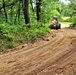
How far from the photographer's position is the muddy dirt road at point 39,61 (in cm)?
919

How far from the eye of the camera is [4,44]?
14406 mm

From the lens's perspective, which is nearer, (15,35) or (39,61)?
(39,61)

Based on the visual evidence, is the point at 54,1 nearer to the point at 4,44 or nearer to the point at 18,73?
the point at 4,44

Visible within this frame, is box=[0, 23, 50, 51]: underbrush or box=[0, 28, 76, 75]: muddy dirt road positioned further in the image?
box=[0, 23, 50, 51]: underbrush

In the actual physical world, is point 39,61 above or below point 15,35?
below

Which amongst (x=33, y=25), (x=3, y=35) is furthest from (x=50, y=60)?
(x=33, y=25)

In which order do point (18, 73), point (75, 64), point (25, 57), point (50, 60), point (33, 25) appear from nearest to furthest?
point (18, 73)
point (75, 64)
point (50, 60)
point (25, 57)
point (33, 25)

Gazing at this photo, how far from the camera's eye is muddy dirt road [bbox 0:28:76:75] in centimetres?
919

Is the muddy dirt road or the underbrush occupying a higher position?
the underbrush

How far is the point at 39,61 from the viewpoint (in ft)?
35.5

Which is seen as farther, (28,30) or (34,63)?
(28,30)

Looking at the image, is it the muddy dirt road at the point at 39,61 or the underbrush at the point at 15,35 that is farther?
the underbrush at the point at 15,35

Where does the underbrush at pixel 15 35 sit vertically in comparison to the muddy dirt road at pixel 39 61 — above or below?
above

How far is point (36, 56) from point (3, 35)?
14.8ft
